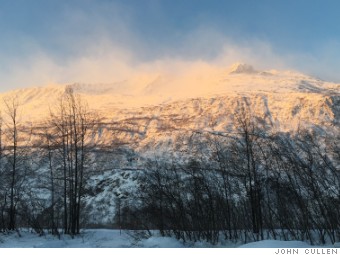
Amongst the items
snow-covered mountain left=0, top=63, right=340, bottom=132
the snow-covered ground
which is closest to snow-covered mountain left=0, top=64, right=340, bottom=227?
snow-covered mountain left=0, top=63, right=340, bottom=132

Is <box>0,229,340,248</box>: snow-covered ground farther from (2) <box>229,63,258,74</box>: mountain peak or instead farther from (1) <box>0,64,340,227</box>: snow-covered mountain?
(2) <box>229,63,258,74</box>: mountain peak

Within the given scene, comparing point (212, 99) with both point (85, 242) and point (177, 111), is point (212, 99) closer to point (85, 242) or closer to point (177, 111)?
point (177, 111)

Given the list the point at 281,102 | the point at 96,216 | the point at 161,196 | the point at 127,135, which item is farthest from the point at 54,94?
the point at 161,196

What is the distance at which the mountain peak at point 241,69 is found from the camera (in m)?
187

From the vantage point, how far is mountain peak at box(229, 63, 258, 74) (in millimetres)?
186875

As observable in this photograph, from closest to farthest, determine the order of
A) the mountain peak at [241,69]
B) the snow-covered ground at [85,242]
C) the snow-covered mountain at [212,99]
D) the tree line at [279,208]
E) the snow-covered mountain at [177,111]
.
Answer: the tree line at [279,208]
the snow-covered ground at [85,242]
the snow-covered mountain at [177,111]
the snow-covered mountain at [212,99]
the mountain peak at [241,69]

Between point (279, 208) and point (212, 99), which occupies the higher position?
point (212, 99)

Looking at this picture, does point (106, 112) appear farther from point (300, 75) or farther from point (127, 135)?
point (300, 75)

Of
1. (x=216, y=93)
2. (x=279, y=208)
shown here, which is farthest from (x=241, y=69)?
(x=279, y=208)

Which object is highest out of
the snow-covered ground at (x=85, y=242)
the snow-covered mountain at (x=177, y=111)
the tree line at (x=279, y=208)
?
the snow-covered mountain at (x=177, y=111)

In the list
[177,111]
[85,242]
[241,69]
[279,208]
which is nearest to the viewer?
[279,208]

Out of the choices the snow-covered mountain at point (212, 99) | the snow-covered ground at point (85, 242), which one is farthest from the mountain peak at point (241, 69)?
the snow-covered ground at point (85, 242)

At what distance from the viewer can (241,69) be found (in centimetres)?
18962

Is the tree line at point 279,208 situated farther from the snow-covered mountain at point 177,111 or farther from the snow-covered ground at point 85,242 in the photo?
the snow-covered mountain at point 177,111
